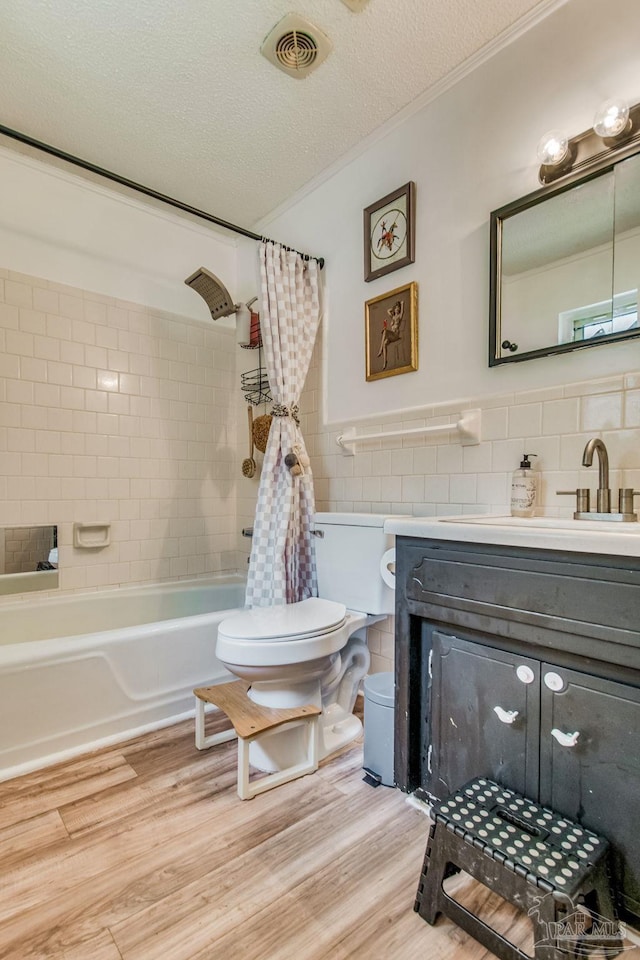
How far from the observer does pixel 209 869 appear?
1232mm

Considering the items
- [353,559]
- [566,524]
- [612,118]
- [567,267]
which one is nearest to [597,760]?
[566,524]

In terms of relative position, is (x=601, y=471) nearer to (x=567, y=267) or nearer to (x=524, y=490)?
(x=524, y=490)

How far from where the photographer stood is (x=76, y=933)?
1061mm

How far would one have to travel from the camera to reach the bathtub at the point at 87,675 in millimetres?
1673

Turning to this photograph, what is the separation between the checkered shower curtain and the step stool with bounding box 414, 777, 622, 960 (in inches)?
46.2

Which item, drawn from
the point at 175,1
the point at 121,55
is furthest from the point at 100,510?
the point at 175,1

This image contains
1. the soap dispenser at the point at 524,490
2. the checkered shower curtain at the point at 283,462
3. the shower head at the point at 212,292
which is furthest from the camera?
the shower head at the point at 212,292

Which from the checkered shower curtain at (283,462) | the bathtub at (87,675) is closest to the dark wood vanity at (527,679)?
the checkered shower curtain at (283,462)

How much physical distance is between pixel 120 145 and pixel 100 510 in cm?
174

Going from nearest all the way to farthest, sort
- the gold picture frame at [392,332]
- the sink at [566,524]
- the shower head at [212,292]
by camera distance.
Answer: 1. the sink at [566,524]
2. the gold picture frame at [392,332]
3. the shower head at [212,292]

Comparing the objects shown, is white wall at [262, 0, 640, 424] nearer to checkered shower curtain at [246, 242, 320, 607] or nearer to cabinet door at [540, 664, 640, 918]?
checkered shower curtain at [246, 242, 320, 607]

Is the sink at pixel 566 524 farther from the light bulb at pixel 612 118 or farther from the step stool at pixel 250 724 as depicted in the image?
the light bulb at pixel 612 118

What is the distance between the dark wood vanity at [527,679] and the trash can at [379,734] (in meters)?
0.24

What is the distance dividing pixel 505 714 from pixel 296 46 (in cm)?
225
